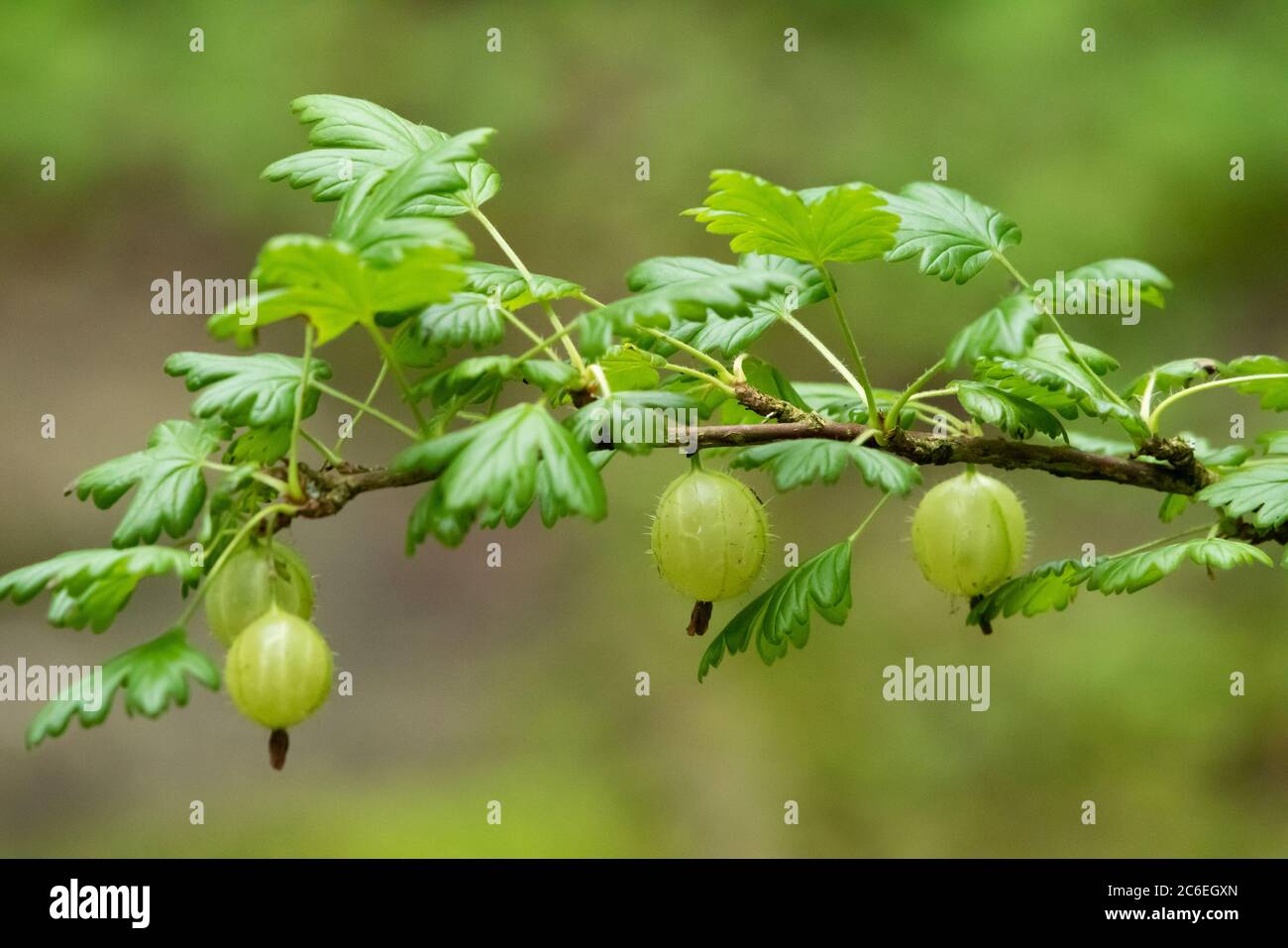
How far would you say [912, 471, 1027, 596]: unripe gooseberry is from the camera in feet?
5.22

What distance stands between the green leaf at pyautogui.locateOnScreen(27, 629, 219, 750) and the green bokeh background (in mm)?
2900

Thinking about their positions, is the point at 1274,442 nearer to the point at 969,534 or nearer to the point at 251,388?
the point at 969,534

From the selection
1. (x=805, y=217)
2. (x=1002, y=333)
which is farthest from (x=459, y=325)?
(x=1002, y=333)

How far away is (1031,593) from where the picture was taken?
1.61 meters

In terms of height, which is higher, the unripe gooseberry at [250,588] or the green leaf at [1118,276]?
the green leaf at [1118,276]

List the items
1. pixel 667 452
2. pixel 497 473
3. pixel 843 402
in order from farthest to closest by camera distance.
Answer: pixel 667 452
pixel 843 402
pixel 497 473

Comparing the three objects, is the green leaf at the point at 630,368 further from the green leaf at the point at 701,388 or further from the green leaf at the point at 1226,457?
the green leaf at the point at 1226,457

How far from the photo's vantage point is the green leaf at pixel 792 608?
1.55 metres

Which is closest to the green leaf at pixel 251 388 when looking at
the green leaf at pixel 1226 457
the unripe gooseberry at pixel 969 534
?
the unripe gooseberry at pixel 969 534

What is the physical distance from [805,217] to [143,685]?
0.82 meters

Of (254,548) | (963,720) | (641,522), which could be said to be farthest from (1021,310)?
(641,522)

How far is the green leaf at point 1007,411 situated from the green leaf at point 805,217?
0.64 ft

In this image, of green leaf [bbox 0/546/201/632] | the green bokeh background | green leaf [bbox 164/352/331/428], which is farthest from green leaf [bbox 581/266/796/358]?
the green bokeh background

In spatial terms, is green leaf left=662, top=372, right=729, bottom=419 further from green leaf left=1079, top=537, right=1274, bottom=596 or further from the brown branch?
green leaf left=1079, top=537, right=1274, bottom=596
